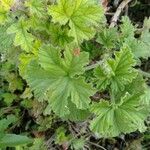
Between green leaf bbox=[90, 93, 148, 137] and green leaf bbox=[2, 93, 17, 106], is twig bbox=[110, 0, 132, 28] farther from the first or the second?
green leaf bbox=[2, 93, 17, 106]

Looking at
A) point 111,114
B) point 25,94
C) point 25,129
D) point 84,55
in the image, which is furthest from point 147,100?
point 25,129

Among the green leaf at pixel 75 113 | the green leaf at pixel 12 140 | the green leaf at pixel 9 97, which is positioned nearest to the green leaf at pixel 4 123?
the green leaf at pixel 12 140

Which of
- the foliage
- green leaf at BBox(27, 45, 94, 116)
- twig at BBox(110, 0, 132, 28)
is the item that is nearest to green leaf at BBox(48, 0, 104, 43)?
the foliage

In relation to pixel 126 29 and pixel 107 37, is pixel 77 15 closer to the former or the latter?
pixel 107 37

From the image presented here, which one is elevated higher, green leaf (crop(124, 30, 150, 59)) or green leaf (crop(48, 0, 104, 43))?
green leaf (crop(48, 0, 104, 43))

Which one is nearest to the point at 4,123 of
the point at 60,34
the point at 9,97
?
the point at 9,97

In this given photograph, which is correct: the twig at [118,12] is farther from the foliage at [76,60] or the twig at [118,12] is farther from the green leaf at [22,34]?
the green leaf at [22,34]

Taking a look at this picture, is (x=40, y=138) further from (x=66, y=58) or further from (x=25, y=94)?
(x=66, y=58)

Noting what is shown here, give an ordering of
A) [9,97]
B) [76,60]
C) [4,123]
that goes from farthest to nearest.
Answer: [9,97] < [4,123] < [76,60]
